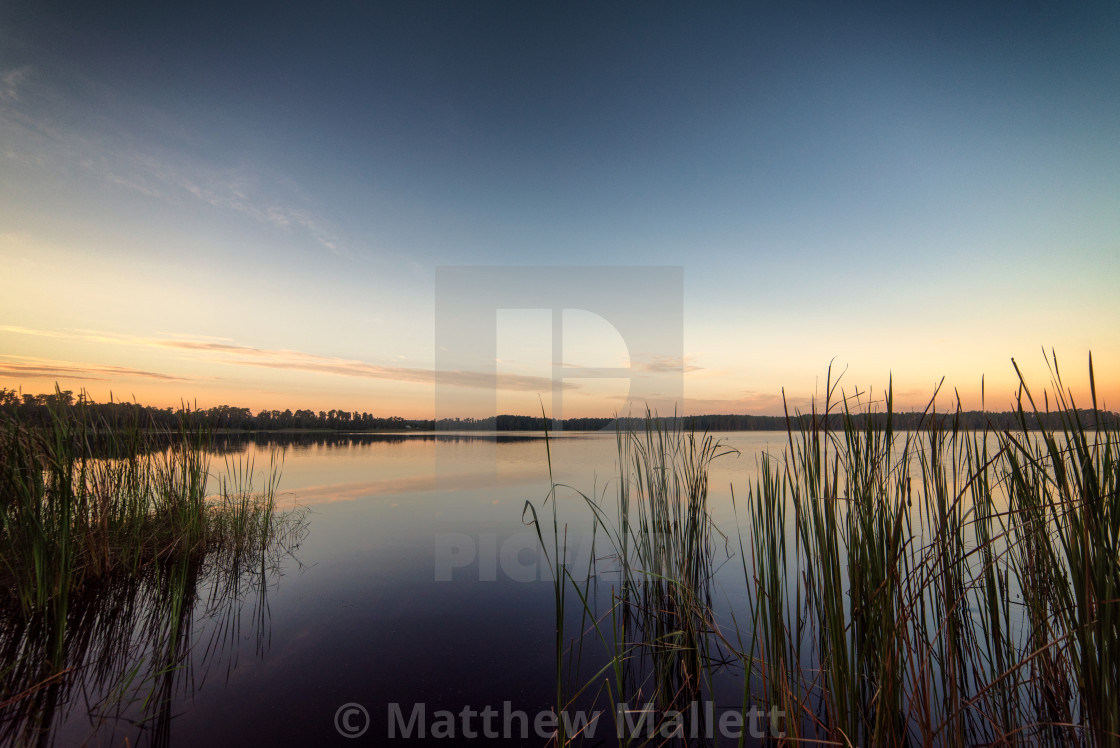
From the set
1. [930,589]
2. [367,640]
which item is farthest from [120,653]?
[930,589]

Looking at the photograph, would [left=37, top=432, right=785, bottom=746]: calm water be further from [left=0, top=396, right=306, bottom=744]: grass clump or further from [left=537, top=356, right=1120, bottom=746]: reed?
[left=537, top=356, right=1120, bottom=746]: reed

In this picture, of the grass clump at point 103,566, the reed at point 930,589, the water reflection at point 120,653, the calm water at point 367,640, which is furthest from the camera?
the grass clump at point 103,566

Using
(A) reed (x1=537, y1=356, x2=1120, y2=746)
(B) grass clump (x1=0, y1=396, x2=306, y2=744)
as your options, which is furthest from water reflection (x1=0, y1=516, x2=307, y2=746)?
(A) reed (x1=537, y1=356, x2=1120, y2=746)

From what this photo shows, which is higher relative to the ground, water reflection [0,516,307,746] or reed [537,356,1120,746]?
reed [537,356,1120,746]

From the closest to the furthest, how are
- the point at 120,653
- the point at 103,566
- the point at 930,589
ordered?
the point at 930,589 → the point at 120,653 → the point at 103,566

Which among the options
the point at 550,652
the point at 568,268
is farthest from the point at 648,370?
the point at 550,652

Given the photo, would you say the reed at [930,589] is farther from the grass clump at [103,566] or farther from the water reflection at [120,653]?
the grass clump at [103,566]

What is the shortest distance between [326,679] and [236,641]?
0.97 m

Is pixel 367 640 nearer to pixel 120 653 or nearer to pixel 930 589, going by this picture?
pixel 120 653

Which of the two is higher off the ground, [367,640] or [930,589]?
[930,589]

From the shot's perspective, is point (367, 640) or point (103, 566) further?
point (103, 566)

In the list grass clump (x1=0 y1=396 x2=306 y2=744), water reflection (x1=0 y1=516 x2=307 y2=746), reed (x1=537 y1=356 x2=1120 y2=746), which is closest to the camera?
reed (x1=537 y1=356 x2=1120 y2=746)

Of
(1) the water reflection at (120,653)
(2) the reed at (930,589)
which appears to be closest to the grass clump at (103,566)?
(1) the water reflection at (120,653)

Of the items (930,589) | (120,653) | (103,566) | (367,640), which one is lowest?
(367,640)
